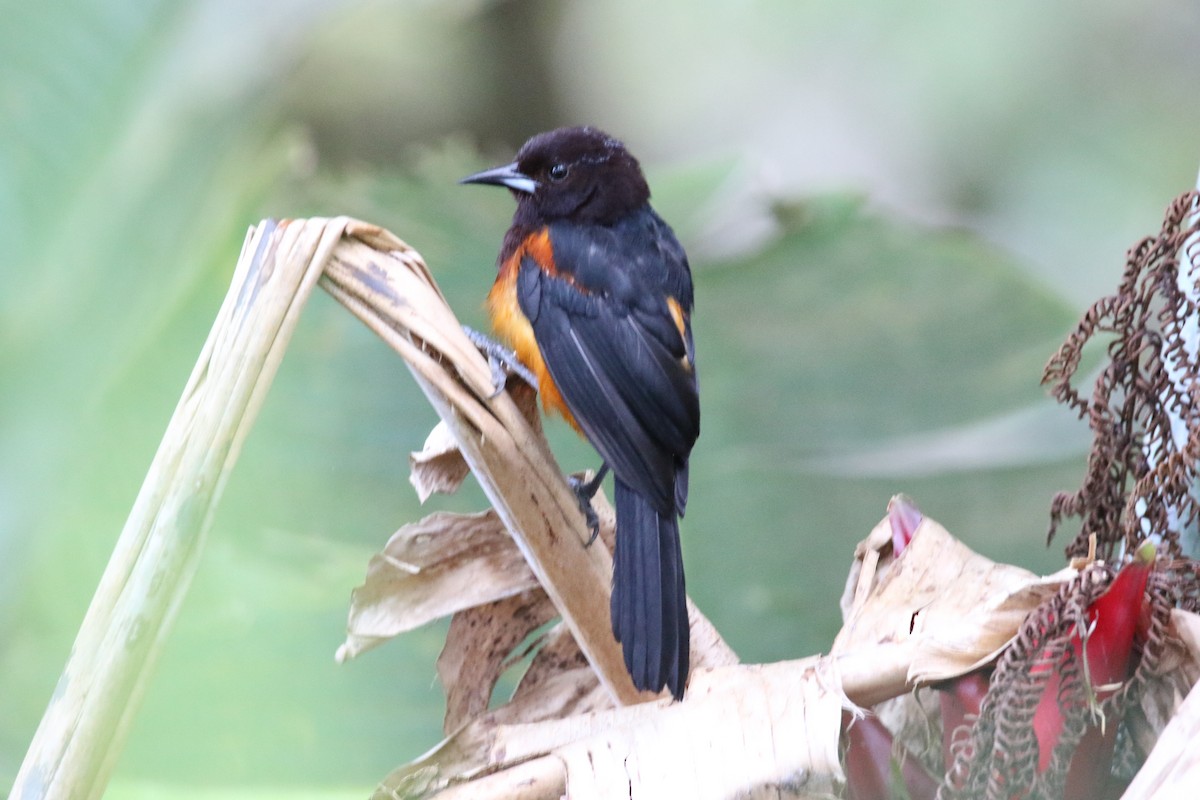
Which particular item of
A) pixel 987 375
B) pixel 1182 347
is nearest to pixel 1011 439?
pixel 987 375

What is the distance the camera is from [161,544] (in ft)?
2.28

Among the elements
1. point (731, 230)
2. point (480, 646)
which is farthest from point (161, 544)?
point (731, 230)

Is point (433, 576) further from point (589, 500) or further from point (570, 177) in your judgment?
point (570, 177)

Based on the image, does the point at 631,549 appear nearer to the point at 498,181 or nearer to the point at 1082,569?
the point at 1082,569

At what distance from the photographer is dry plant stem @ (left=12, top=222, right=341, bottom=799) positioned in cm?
68

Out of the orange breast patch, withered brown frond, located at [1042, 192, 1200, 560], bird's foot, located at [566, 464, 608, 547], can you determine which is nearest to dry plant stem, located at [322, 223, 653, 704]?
bird's foot, located at [566, 464, 608, 547]

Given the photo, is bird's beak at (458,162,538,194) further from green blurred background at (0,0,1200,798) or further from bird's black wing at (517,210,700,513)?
green blurred background at (0,0,1200,798)

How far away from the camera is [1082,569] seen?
76 cm

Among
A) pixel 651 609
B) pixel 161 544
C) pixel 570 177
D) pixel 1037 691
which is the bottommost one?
pixel 1037 691

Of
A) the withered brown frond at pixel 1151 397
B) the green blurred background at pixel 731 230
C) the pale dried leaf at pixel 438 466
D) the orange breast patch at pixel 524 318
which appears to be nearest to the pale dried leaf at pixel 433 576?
the pale dried leaf at pixel 438 466

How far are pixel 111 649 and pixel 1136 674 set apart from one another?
0.73 m

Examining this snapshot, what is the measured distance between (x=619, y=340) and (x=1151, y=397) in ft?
1.79

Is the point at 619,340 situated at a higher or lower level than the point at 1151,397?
higher

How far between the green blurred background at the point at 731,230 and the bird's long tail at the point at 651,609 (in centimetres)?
85
